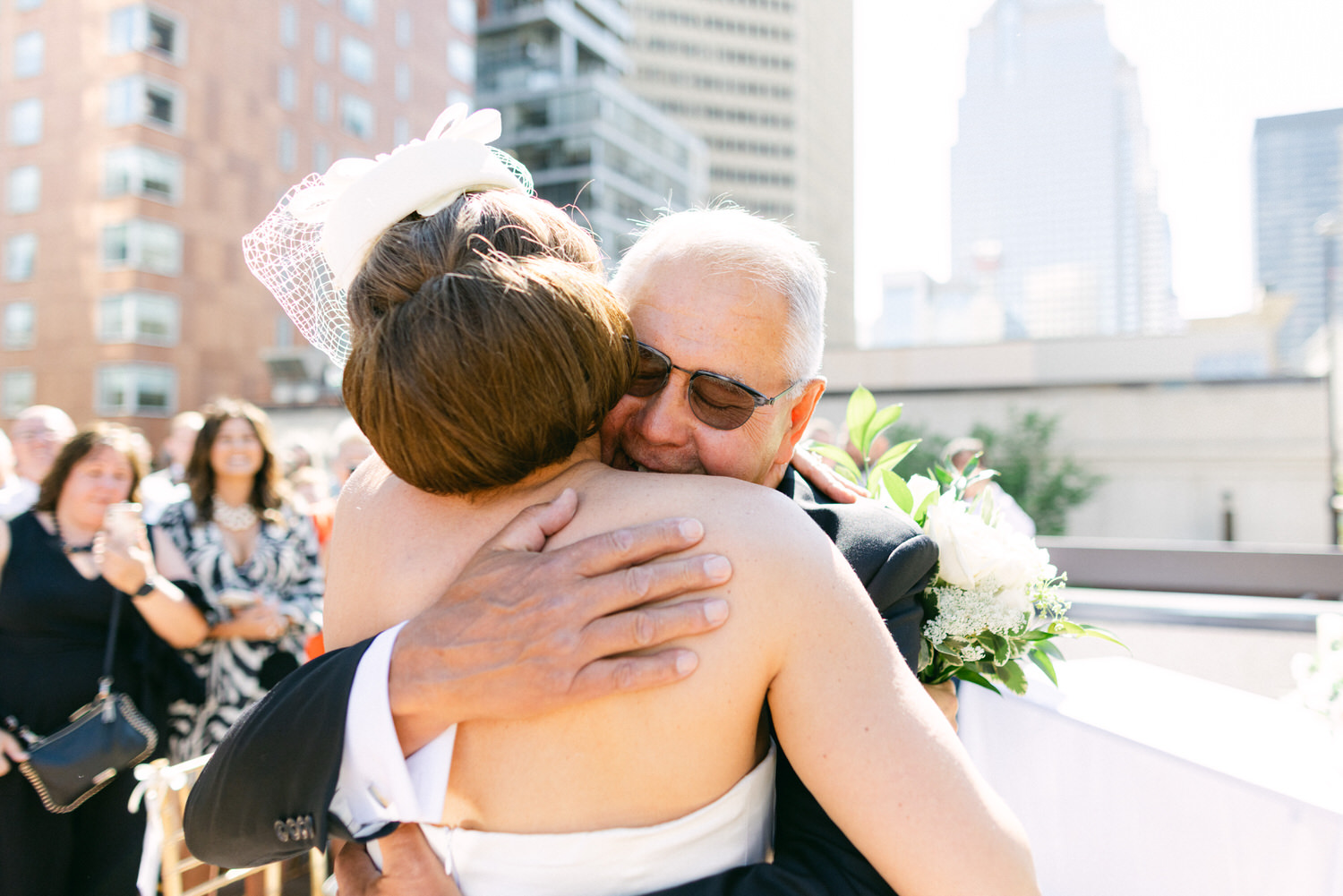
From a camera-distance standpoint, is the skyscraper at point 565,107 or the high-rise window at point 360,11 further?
the skyscraper at point 565,107

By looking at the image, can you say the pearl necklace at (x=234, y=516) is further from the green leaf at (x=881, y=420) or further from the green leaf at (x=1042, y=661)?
the green leaf at (x=1042, y=661)

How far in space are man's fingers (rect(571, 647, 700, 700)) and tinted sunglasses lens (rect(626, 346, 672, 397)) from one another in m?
0.62

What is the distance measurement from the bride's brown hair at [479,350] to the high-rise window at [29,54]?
144ft

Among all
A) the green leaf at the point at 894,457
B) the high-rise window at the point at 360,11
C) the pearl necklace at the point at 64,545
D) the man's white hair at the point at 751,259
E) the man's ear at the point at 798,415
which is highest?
the high-rise window at the point at 360,11

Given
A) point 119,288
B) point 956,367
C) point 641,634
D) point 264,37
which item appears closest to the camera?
point 641,634

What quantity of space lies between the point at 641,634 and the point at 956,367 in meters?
24.8

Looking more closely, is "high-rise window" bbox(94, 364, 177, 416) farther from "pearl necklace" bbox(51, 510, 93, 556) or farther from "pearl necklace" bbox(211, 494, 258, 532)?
"pearl necklace" bbox(51, 510, 93, 556)

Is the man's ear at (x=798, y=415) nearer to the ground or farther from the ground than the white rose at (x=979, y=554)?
farther from the ground

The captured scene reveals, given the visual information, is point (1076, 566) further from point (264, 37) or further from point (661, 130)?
point (661, 130)

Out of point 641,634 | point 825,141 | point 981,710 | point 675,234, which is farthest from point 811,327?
point 825,141

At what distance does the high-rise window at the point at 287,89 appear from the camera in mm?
37094

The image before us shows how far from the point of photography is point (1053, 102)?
13125cm

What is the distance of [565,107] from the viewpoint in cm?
5988

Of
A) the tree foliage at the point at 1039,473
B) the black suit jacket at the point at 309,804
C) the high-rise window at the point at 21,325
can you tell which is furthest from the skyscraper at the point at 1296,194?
the high-rise window at the point at 21,325
